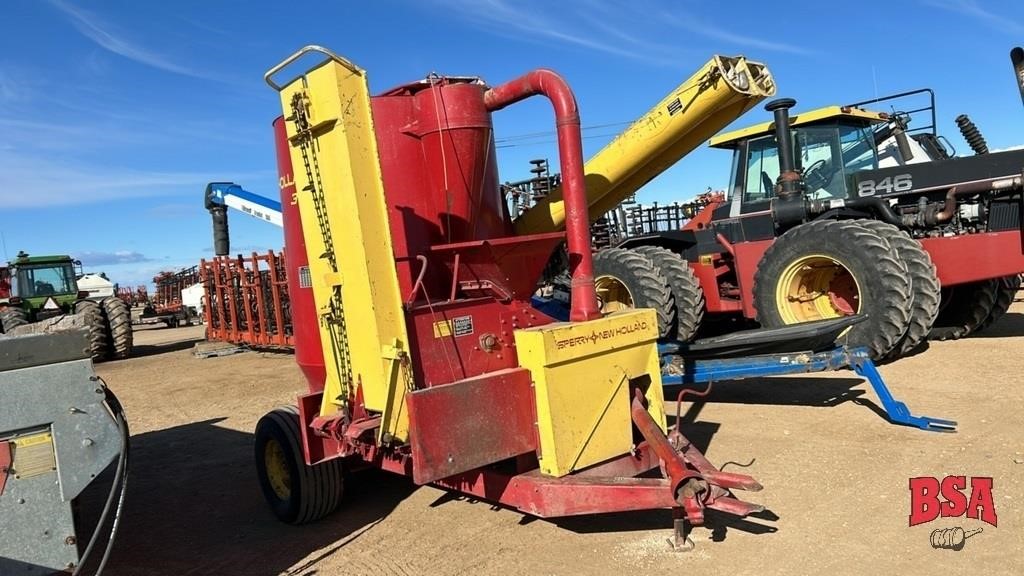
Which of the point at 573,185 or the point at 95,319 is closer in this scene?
the point at 573,185

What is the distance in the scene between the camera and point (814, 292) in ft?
23.6

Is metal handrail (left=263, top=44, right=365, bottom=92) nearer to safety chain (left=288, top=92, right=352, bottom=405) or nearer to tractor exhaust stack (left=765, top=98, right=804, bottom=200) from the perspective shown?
safety chain (left=288, top=92, right=352, bottom=405)

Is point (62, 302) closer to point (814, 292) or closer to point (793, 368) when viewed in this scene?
point (814, 292)

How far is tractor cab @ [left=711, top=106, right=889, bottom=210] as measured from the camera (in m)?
7.96

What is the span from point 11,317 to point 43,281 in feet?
8.82

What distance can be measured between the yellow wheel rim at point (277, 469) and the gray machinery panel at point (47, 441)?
1.61 m

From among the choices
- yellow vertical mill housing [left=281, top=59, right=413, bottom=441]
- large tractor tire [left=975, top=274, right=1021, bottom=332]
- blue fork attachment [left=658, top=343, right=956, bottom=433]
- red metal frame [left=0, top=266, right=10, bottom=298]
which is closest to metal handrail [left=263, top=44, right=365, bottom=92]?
yellow vertical mill housing [left=281, top=59, right=413, bottom=441]

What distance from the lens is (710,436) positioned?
556 centimetres

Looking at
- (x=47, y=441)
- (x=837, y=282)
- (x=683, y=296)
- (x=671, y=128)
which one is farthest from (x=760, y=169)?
(x=47, y=441)

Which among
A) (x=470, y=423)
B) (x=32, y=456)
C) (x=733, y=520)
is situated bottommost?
(x=733, y=520)

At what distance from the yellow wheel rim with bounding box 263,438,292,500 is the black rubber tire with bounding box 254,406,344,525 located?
33 mm

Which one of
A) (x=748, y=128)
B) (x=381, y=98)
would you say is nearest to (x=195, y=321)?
(x=748, y=128)

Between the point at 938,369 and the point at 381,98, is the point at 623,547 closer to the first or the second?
the point at 381,98

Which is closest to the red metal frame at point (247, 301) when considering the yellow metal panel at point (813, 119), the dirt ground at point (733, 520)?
the dirt ground at point (733, 520)
